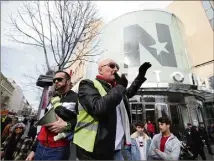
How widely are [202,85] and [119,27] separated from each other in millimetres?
9054

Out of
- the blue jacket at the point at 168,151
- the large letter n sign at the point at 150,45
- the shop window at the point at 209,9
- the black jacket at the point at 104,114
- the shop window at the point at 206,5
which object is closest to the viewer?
the black jacket at the point at 104,114

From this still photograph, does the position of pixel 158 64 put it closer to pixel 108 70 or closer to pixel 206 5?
pixel 108 70

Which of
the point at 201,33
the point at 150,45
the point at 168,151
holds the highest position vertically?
the point at 201,33

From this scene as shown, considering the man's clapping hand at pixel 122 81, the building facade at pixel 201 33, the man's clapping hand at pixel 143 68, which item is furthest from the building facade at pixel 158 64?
the man's clapping hand at pixel 122 81

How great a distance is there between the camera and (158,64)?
1450cm

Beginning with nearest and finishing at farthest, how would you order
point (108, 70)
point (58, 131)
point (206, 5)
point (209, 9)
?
1. point (108, 70)
2. point (58, 131)
3. point (209, 9)
4. point (206, 5)

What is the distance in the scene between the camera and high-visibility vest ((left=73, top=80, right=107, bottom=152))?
1416mm

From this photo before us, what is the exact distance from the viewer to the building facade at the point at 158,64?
13.5 meters

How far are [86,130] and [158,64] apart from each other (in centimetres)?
1384

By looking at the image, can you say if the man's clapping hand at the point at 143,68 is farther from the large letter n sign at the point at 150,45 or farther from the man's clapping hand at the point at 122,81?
the large letter n sign at the point at 150,45

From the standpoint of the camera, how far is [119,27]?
56.3 ft

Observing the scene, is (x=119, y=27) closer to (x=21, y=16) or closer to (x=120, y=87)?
(x=21, y=16)

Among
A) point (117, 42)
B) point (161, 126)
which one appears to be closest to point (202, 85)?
point (117, 42)

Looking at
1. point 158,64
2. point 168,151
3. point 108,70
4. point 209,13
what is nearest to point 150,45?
point 158,64
